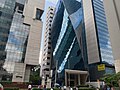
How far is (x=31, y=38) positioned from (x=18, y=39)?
552cm

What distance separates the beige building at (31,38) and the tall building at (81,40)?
13.8 metres

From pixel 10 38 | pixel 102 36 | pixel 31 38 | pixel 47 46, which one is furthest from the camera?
pixel 47 46

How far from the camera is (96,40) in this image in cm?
7350

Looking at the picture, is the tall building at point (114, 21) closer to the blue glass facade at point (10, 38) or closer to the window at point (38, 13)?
the blue glass facade at point (10, 38)

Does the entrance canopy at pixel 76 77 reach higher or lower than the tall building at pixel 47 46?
lower

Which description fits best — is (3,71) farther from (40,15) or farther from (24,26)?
(40,15)

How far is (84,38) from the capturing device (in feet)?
267

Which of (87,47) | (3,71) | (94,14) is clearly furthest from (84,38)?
(3,71)

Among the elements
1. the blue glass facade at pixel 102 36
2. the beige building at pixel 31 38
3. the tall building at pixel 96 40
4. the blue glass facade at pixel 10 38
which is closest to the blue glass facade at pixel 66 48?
the tall building at pixel 96 40

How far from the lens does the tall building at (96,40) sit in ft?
224

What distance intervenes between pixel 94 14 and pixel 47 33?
3437 cm

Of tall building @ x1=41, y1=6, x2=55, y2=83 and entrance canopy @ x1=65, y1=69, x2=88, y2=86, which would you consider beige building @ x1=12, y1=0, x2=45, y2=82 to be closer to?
entrance canopy @ x1=65, y1=69, x2=88, y2=86

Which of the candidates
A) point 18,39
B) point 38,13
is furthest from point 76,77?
point 38,13

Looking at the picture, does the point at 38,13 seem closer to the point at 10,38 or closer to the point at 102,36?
the point at 10,38
